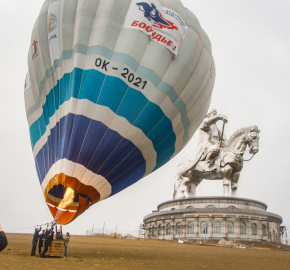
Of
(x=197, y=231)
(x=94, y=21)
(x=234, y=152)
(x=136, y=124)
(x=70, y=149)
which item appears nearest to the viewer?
(x=70, y=149)

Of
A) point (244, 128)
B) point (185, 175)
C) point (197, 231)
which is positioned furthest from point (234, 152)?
point (197, 231)

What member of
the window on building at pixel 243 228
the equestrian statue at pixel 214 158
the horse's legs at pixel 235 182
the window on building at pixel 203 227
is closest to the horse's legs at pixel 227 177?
the equestrian statue at pixel 214 158

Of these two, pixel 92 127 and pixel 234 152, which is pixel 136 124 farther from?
pixel 234 152

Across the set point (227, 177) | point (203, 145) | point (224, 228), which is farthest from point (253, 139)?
point (224, 228)

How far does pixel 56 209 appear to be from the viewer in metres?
12.3

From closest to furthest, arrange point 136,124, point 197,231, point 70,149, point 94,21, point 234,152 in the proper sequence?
point 70,149, point 136,124, point 94,21, point 197,231, point 234,152

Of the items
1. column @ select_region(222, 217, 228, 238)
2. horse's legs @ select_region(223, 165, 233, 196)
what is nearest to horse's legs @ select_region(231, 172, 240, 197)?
horse's legs @ select_region(223, 165, 233, 196)

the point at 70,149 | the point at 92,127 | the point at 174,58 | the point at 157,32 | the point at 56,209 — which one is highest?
the point at 157,32

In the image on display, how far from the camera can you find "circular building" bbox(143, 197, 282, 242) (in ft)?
120

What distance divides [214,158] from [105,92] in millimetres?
30568

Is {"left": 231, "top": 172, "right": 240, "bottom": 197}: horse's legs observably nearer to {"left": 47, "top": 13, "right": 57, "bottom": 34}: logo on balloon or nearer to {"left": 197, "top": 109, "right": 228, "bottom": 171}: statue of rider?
{"left": 197, "top": 109, "right": 228, "bottom": 171}: statue of rider

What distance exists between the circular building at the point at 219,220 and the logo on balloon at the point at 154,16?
27.9 metres

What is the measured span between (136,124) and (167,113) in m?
1.86

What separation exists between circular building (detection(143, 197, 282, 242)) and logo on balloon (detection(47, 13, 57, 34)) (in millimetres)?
Result: 29576
